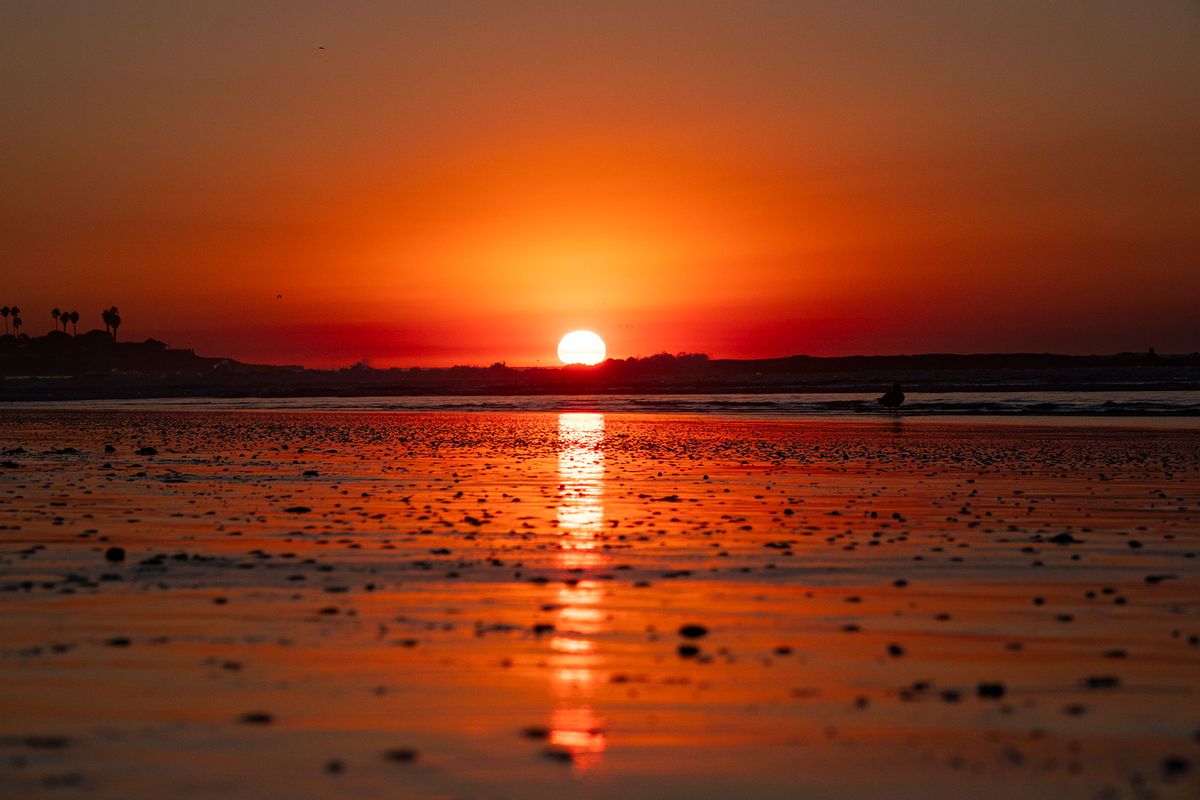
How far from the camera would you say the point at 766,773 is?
23.3ft

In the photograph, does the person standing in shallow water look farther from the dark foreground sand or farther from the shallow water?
Answer: the dark foreground sand

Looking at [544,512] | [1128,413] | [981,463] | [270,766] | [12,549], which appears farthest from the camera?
→ [1128,413]

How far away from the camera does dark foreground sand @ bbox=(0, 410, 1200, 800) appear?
7188 millimetres

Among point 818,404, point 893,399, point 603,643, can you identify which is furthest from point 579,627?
point 818,404

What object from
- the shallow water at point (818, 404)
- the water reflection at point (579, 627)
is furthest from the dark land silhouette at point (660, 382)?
the water reflection at point (579, 627)

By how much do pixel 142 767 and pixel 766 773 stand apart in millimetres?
3783

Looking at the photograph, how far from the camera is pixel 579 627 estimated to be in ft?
36.4

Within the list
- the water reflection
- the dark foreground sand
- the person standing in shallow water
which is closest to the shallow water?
the person standing in shallow water

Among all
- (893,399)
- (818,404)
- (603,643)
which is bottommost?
(603,643)

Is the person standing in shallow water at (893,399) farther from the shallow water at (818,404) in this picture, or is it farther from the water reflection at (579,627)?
the water reflection at (579,627)

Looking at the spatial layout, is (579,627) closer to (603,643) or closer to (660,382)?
(603,643)

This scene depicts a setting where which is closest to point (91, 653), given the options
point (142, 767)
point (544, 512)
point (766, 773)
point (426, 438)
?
point (142, 767)

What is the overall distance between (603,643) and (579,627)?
2.28 ft

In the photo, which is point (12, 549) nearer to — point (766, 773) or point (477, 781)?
point (477, 781)
